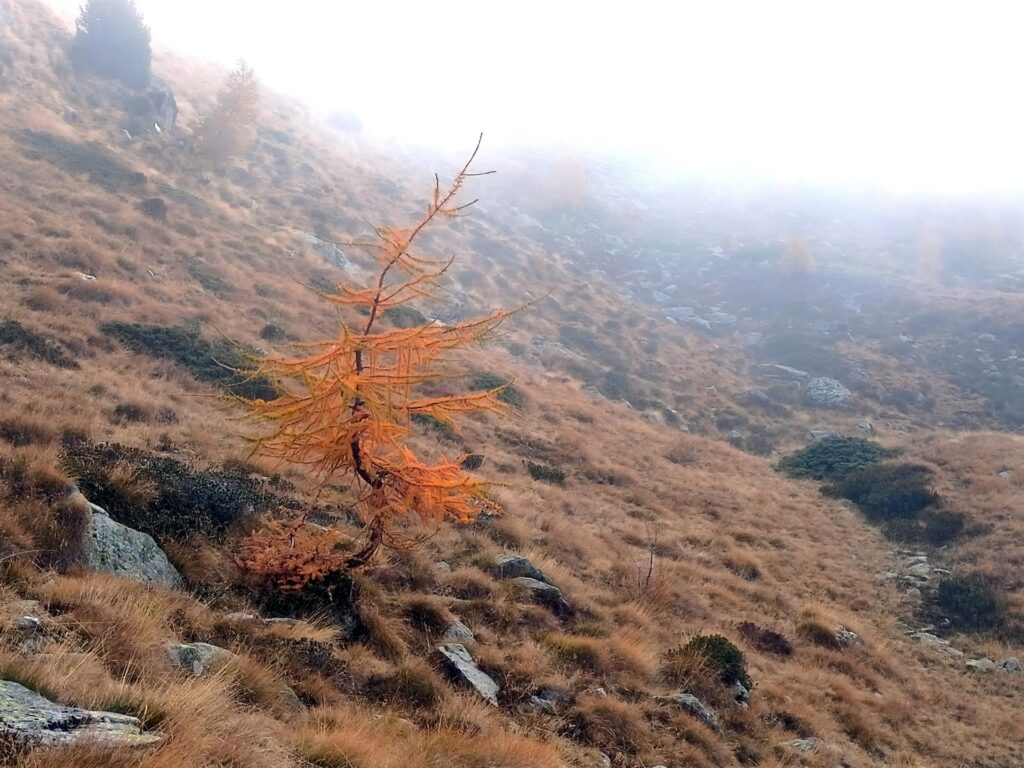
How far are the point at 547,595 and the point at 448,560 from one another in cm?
150

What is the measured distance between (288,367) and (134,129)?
32.3m

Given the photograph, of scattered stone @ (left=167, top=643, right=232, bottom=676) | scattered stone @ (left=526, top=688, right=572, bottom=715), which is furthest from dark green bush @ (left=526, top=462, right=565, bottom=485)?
scattered stone @ (left=167, top=643, right=232, bottom=676)

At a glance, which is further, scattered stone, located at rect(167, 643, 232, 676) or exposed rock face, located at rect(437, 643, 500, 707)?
exposed rock face, located at rect(437, 643, 500, 707)

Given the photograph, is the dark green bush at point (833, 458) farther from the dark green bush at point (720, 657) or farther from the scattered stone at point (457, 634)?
the scattered stone at point (457, 634)

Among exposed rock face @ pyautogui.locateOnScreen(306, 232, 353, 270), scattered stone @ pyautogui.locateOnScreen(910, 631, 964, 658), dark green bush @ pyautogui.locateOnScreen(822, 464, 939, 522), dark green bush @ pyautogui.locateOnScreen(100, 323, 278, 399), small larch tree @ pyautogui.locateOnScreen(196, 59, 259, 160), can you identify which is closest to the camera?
scattered stone @ pyautogui.locateOnScreen(910, 631, 964, 658)

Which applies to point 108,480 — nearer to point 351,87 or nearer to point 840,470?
point 840,470

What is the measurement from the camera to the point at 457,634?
7.44m

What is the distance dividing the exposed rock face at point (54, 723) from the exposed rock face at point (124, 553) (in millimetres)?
2631

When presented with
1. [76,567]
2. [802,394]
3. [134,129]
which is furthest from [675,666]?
[134,129]

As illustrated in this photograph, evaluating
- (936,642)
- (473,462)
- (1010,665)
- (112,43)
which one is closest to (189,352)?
(473,462)

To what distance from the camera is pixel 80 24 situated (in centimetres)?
3434

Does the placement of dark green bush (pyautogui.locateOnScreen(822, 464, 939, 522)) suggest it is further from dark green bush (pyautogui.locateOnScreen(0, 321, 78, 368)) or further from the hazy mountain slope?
dark green bush (pyautogui.locateOnScreen(0, 321, 78, 368))

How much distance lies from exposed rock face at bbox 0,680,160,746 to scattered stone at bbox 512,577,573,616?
6142 millimetres

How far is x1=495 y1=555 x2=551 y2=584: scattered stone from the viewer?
9.45 m
